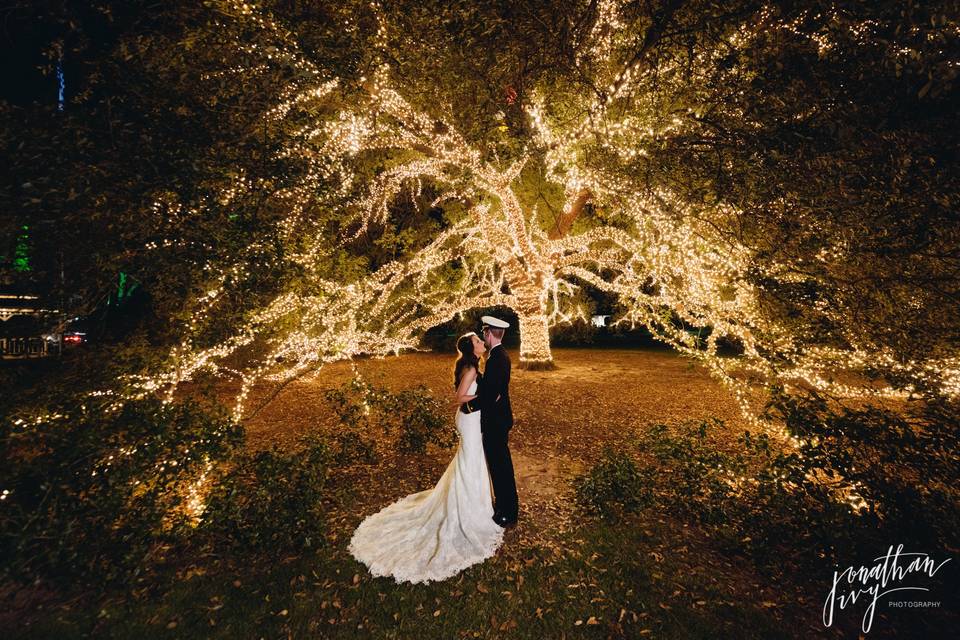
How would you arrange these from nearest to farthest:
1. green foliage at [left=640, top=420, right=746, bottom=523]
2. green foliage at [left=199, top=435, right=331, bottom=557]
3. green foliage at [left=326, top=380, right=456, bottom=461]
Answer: green foliage at [left=199, top=435, right=331, bottom=557] < green foliage at [left=640, top=420, right=746, bottom=523] < green foliage at [left=326, top=380, right=456, bottom=461]

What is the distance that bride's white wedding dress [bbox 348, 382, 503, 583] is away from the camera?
4.44m

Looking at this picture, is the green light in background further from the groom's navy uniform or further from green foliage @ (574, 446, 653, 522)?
green foliage @ (574, 446, 653, 522)

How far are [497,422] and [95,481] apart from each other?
3.80 m

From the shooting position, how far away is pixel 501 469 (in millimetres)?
4980

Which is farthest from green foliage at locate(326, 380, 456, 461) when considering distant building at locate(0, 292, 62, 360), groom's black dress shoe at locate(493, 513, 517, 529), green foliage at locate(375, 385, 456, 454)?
distant building at locate(0, 292, 62, 360)

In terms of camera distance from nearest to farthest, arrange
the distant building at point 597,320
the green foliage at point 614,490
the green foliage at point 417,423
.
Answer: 1. the green foliage at point 614,490
2. the green foliage at point 417,423
3. the distant building at point 597,320

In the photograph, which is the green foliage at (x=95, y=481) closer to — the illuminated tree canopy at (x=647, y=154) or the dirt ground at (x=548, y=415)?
the illuminated tree canopy at (x=647, y=154)

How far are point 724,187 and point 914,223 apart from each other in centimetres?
202

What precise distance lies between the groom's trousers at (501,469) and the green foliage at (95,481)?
9.45 feet

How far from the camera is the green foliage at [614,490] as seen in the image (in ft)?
17.7

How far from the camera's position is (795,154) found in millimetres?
5020

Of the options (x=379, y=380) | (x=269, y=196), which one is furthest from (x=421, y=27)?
(x=379, y=380)

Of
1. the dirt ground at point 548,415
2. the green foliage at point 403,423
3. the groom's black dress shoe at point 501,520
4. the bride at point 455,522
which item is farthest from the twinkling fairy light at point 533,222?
the groom's black dress shoe at point 501,520

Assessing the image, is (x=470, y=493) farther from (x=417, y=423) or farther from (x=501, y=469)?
(x=417, y=423)
